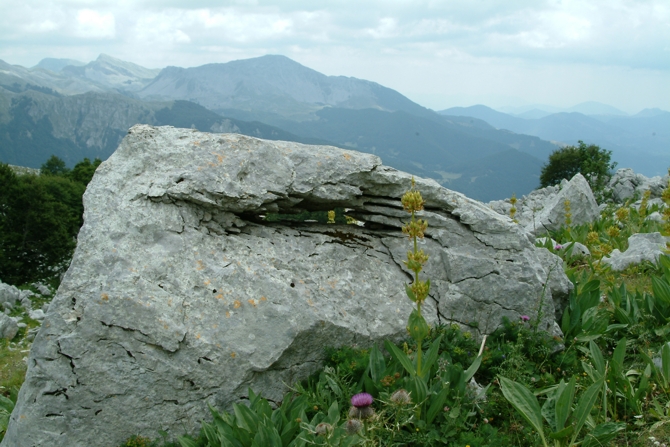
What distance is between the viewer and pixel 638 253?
423 inches

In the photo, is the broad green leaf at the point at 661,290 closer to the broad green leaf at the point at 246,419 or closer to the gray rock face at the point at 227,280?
the gray rock face at the point at 227,280

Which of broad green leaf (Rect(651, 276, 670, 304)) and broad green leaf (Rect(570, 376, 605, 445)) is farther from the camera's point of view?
broad green leaf (Rect(651, 276, 670, 304))

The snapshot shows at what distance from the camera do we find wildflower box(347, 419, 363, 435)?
165 inches

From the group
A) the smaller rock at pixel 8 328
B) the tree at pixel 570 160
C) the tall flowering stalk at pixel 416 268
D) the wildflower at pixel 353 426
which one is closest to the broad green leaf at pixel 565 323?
the tall flowering stalk at pixel 416 268

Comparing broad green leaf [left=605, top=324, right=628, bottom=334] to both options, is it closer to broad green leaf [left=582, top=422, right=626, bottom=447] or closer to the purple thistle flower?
broad green leaf [left=582, top=422, right=626, bottom=447]

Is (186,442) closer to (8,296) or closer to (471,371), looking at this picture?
(471,371)

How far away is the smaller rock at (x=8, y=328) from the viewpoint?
15616 millimetres

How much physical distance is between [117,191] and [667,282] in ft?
27.6

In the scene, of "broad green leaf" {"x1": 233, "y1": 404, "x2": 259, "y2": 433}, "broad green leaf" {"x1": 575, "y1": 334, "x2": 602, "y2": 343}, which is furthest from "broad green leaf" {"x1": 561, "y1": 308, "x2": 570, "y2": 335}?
"broad green leaf" {"x1": 233, "y1": 404, "x2": 259, "y2": 433}

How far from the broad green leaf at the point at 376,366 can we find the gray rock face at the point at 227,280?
0.67 m

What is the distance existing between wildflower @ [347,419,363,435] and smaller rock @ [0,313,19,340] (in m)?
15.4

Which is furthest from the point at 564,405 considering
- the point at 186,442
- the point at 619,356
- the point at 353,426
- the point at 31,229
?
the point at 31,229

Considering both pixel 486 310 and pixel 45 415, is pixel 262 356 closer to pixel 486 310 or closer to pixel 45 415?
pixel 45 415

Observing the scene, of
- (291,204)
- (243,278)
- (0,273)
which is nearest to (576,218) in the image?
(291,204)
